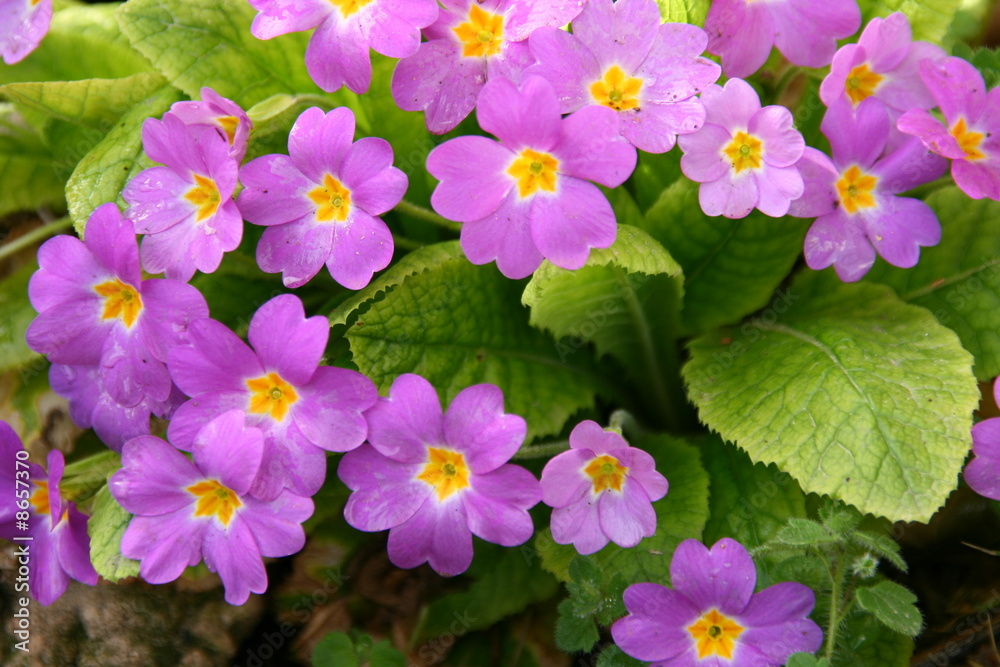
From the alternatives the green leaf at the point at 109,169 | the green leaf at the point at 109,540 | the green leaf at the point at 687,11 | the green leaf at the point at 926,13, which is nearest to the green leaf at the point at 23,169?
the green leaf at the point at 109,169

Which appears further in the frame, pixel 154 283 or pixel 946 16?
pixel 946 16

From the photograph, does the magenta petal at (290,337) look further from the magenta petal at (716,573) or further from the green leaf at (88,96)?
the green leaf at (88,96)

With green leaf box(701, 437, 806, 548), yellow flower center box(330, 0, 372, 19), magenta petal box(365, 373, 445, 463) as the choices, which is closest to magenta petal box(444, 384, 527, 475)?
magenta petal box(365, 373, 445, 463)

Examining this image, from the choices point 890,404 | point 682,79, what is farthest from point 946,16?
point 890,404

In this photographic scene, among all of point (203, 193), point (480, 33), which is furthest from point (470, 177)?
point (203, 193)

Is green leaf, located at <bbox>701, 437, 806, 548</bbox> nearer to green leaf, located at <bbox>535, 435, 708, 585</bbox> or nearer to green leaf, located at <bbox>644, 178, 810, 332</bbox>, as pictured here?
green leaf, located at <bbox>535, 435, 708, 585</bbox>

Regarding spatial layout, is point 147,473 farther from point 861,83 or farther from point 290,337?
point 861,83

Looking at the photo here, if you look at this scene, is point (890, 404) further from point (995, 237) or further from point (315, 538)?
point (315, 538)
